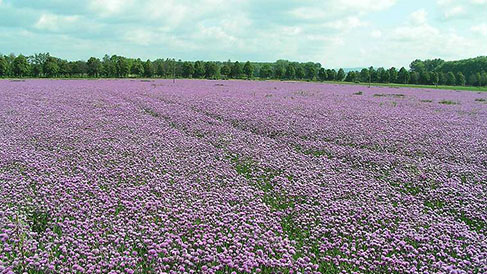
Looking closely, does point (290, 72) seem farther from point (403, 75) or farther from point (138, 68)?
point (138, 68)

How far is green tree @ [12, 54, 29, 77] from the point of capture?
72500 mm

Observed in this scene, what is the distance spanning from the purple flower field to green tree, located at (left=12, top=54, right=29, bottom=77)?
71362 mm

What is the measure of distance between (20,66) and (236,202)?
80.3 meters

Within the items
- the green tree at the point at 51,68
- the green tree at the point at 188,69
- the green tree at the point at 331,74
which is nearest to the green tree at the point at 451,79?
the green tree at the point at 331,74

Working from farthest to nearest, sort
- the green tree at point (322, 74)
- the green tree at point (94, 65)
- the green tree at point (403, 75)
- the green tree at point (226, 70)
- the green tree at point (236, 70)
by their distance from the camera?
the green tree at point (322, 74)
the green tree at point (226, 70)
the green tree at point (236, 70)
the green tree at point (403, 75)
the green tree at point (94, 65)

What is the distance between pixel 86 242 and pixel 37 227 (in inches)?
47.0

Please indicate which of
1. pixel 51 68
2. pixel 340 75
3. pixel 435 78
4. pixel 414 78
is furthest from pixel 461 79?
pixel 51 68

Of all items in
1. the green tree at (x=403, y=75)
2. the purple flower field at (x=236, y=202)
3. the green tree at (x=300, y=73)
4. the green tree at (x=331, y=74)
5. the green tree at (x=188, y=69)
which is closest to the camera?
the purple flower field at (x=236, y=202)

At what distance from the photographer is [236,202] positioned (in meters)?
6.39

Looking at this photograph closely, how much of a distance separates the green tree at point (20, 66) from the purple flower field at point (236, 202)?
7136cm

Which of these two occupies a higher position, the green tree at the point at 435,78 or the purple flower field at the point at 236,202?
the green tree at the point at 435,78

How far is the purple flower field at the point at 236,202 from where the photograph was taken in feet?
15.1

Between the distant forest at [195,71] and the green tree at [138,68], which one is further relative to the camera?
the green tree at [138,68]

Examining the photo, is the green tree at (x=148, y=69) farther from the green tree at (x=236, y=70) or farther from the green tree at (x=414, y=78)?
the green tree at (x=414, y=78)
